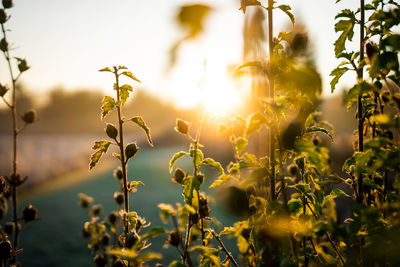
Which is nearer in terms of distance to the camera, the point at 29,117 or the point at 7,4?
the point at 7,4

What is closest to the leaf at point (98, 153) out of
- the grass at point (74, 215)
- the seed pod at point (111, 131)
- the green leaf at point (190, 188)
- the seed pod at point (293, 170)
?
the seed pod at point (111, 131)

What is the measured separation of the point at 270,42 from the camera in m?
1.00

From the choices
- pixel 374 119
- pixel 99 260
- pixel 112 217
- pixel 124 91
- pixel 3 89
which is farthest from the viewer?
pixel 112 217

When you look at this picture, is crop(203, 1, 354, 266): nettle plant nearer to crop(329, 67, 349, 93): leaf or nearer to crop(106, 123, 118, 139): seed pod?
crop(329, 67, 349, 93): leaf

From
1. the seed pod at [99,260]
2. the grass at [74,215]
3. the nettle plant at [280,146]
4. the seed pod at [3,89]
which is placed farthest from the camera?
the grass at [74,215]

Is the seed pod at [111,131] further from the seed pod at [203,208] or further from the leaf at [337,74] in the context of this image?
the leaf at [337,74]

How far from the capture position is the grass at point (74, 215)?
4.04m

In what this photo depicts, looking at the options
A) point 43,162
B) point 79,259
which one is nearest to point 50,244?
point 79,259

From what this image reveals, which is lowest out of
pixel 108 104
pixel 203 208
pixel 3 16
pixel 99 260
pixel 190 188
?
pixel 99 260

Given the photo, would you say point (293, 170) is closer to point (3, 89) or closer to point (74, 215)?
point (3, 89)

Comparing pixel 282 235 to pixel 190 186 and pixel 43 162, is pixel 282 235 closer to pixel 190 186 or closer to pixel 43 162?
pixel 190 186

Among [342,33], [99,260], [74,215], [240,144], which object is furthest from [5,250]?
[74,215]

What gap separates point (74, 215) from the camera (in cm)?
595

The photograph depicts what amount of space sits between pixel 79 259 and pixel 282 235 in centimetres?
388
